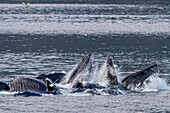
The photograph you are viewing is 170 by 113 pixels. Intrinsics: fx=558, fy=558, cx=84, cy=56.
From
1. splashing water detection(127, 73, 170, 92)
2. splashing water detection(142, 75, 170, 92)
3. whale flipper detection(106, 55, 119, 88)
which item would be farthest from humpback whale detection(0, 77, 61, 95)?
splashing water detection(142, 75, 170, 92)

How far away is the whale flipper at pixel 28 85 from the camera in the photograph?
27.2m

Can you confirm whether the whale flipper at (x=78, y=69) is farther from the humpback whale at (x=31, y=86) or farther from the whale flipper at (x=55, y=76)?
the humpback whale at (x=31, y=86)

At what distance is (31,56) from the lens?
44.3m

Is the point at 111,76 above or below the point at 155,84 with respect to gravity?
above

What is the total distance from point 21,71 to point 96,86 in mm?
8020

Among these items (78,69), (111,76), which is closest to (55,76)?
(78,69)

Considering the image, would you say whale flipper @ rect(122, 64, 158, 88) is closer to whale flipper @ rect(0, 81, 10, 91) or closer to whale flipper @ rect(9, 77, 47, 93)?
whale flipper @ rect(9, 77, 47, 93)

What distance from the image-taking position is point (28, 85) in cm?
2730

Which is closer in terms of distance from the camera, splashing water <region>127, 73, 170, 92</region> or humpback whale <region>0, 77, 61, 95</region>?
humpback whale <region>0, 77, 61, 95</region>

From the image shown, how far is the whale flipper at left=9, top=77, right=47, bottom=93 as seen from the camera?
27205 mm

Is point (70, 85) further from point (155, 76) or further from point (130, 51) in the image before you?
point (130, 51)

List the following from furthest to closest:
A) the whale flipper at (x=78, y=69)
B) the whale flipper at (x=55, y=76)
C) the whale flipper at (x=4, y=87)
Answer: the whale flipper at (x=55, y=76) < the whale flipper at (x=78, y=69) < the whale flipper at (x=4, y=87)

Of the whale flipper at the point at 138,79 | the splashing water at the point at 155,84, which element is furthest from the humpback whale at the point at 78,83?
the splashing water at the point at 155,84

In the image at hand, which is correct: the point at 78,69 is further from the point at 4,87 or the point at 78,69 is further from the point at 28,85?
the point at 4,87
